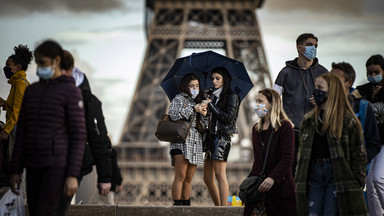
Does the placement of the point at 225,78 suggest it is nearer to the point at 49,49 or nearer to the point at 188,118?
the point at 188,118

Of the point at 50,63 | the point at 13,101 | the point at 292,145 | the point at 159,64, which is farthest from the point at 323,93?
the point at 159,64

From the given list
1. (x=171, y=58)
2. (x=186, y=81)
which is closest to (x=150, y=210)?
(x=186, y=81)

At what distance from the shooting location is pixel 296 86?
7.41 m

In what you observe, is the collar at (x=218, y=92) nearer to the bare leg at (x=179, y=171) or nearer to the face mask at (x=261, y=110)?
the bare leg at (x=179, y=171)

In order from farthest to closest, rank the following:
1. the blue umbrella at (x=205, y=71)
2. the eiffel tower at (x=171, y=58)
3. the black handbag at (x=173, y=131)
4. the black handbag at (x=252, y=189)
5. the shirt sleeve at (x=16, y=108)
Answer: the eiffel tower at (x=171, y=58)
the blue umbrella at (x=205, y=71)
the black handbag at (x=173, y=131)
the shirt sleeve at (x=16, y=108)
the black handbag at (x=252, y=189)

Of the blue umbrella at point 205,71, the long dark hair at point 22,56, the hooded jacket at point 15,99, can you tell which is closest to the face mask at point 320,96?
the blue umbrella at point 205,71

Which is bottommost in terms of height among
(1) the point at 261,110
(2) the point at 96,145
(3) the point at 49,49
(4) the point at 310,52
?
(2) the point at 96,145

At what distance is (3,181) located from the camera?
22.6 ft

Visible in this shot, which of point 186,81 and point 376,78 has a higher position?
point 186,81

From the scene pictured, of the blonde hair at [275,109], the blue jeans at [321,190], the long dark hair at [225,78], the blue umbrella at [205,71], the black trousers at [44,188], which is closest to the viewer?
the black trousers at [44,188]

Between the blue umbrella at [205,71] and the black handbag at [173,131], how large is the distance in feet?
2.88

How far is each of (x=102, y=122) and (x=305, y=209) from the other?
1877mm

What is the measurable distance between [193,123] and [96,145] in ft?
8.13

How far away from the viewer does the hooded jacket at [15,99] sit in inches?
265
